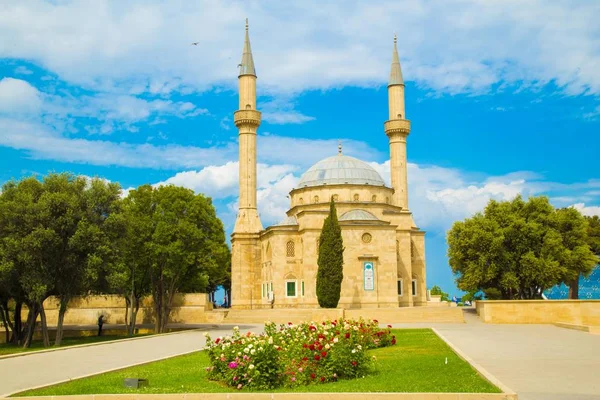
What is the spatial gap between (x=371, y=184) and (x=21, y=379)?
39.7 metres

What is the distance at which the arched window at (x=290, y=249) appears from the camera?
46806mm

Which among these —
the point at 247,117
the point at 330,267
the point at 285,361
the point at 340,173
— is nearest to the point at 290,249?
the point at 330,267

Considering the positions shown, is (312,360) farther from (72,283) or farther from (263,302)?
(263,302)

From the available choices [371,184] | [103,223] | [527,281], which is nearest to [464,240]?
[527,281]

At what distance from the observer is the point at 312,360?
40.2 ft

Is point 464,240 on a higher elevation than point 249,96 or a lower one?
lower

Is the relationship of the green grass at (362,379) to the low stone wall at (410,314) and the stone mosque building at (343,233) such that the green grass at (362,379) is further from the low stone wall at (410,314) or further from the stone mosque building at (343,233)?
the stone mosque building at (343,233)

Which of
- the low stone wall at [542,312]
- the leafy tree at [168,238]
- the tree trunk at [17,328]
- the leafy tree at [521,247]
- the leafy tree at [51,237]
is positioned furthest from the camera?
the leafy tree at [521,247]

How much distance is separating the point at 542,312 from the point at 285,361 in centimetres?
2368

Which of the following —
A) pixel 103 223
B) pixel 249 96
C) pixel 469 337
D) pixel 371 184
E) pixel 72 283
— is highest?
pixel 249 96

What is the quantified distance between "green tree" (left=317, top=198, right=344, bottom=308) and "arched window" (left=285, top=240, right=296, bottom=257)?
700cm

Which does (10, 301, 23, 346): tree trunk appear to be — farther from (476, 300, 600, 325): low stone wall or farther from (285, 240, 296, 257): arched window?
(476, 300, 600, 325): low stone wall

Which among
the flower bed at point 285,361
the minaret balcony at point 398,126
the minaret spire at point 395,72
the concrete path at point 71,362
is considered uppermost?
the minaret spire at point 395,72

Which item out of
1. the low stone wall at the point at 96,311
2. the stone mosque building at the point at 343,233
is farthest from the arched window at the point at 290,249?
the low stone wall at the point at 96,311
